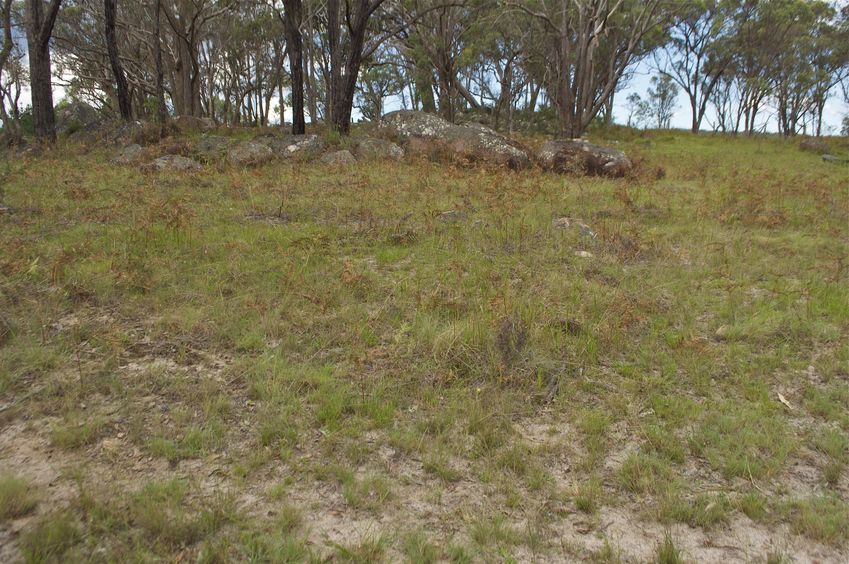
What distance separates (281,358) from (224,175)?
287 inches

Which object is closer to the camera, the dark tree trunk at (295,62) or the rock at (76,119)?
the dark tree trunk at (295,62)

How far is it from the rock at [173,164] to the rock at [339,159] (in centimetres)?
249

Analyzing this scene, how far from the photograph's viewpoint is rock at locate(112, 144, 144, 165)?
11258mm

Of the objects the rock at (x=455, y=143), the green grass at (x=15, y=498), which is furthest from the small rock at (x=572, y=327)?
the rock at (x=455, y=143)

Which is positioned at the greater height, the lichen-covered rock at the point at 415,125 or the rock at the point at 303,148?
the lichen-covered rock at the point at 415,125

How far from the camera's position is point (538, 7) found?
76.8 ft

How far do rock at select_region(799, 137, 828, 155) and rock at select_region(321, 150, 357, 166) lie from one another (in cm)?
1730

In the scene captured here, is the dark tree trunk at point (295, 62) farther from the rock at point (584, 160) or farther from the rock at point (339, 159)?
the rock at point (584, 160)

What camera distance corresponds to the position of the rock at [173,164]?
10.6 m

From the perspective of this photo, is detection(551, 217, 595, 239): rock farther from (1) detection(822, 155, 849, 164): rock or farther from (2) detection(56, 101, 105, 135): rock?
(2) detection(56, 101, 105, 135): rock

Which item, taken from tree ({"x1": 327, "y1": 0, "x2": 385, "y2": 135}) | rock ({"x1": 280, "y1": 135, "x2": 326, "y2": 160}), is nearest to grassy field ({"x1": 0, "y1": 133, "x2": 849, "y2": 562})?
rock ({"x1": 280, "y1": 135, "x2": 326, "y2": 160})

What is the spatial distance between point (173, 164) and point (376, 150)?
163 inches

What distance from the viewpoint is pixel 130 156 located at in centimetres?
1152

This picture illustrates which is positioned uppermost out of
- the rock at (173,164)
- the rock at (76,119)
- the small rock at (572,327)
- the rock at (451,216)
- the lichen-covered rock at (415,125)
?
the rock at (76,119)
